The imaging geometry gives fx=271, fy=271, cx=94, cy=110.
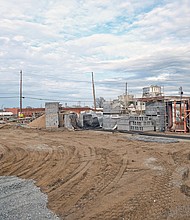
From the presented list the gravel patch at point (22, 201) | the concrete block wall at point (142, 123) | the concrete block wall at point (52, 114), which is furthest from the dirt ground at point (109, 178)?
the concrete block wall at point (52, 114)

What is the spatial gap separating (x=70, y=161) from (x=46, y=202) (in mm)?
5534

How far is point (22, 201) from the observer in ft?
24.7

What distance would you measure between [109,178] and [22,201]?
3.44m

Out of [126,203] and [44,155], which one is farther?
[44,155]

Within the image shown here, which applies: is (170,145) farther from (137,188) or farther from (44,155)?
(137,188)

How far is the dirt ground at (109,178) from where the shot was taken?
22.4 ft

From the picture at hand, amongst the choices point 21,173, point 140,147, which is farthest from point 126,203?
point 140,147

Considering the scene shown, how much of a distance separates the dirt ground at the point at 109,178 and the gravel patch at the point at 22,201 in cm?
28

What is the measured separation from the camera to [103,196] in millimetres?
7840

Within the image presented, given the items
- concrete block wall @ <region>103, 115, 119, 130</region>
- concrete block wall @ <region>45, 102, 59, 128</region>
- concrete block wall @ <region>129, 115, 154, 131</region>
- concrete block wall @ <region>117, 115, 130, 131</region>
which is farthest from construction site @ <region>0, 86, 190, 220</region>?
concrete block wall @ <region>45, 102, 59, 128</region>

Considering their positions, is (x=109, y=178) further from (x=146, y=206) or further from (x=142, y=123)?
(x=142, y=123)

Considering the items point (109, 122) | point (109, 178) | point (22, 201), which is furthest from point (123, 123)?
point (22, 201)

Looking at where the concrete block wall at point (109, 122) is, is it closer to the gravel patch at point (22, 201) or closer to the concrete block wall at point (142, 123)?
the concrete block wall at point (142, 123)

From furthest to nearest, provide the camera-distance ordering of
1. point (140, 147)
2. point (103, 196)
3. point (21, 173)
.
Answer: point (140, 147)
point (21, 173)
point (103, 196)
